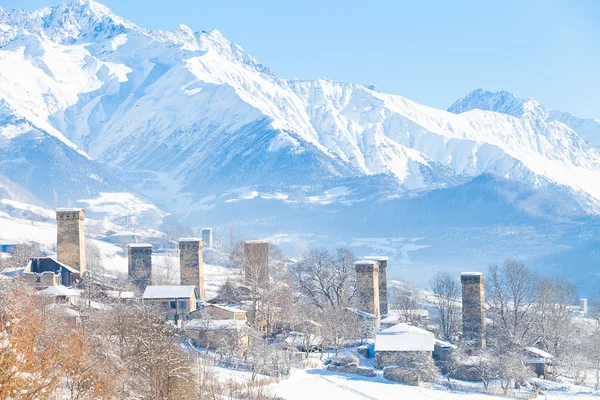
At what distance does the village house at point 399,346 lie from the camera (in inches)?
2044

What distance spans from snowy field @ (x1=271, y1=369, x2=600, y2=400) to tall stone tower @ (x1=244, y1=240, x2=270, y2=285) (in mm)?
14824

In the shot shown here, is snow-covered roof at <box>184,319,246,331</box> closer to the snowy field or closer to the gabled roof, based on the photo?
the snowy field

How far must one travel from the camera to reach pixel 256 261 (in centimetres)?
6494

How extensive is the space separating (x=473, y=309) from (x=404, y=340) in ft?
31.0

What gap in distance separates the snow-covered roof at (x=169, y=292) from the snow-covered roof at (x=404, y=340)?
10914mm

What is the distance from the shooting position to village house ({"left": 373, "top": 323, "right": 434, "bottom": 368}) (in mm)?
51906

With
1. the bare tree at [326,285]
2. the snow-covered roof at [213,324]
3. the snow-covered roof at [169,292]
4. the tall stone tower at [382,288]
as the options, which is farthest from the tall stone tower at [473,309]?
the snow-covered roof at [169,292]

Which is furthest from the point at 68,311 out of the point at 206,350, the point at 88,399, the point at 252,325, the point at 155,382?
the point at 88,399

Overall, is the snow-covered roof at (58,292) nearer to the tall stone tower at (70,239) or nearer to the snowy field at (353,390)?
the tall stone tower at (70,239)

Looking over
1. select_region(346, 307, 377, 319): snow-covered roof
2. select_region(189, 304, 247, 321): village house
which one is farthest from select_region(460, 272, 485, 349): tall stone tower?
select_region(189, 304, 247, 321): village house

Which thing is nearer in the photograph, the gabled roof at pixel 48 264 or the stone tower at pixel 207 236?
the gabled roof at pixel 48 264

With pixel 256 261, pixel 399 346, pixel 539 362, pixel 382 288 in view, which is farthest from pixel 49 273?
pixel 539 362

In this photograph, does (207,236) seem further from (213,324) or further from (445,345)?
(213,324)

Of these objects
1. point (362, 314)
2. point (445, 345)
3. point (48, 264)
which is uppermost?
point (48, 264)
